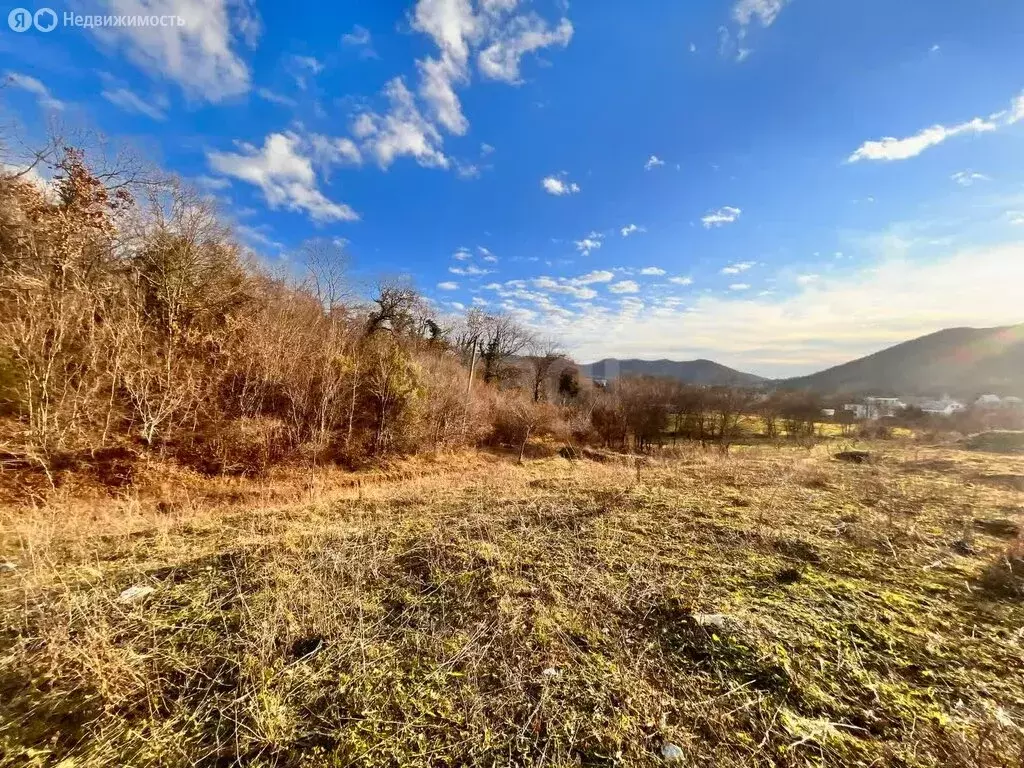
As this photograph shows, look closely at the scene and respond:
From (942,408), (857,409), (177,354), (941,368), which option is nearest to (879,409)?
(857,409)

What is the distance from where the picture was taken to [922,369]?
7300 cm

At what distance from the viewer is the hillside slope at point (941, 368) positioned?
57.9m

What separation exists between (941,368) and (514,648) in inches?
4124

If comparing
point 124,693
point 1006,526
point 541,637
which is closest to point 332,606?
point 124,693

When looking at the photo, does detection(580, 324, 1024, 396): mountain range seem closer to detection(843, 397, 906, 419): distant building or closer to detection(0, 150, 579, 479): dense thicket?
detection(843, 397, 906, 419): distant building

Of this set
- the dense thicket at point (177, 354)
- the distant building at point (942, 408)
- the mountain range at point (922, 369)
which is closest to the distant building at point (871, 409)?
the distant building at point (942, 408)

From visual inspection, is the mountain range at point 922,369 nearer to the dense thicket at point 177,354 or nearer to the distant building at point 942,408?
the distant building at point 942,408

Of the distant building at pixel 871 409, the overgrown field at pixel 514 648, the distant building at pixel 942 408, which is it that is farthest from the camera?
the distant building at pixel 871 409

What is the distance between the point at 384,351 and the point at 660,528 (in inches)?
638

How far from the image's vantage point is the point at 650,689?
2.60 metres

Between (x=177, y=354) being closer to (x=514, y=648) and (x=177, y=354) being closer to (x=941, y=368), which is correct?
(x=514, y=648)

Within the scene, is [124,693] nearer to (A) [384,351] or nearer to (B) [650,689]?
(B) [650,689]

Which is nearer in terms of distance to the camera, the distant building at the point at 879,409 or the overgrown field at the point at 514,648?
the overgrown field at the point at 514,648

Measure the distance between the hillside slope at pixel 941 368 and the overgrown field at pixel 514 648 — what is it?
186ft
